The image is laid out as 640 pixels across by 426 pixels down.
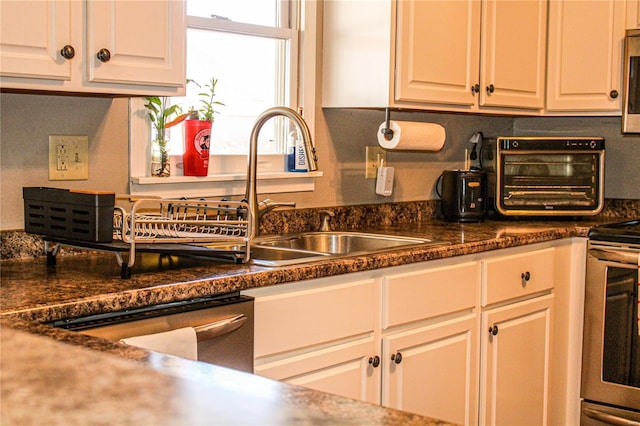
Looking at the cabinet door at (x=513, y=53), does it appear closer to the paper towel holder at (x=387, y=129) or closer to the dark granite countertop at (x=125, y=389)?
the paper towel holder at (x=387, y=129)

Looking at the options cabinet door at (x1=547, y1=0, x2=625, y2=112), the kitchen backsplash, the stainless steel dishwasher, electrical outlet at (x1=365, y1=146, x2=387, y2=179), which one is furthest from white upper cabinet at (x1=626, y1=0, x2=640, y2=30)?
the stainless steel dishwasher

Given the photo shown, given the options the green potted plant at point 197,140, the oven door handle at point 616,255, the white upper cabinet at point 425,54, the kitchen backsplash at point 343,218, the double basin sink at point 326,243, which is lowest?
the oven door handle at point 616,255

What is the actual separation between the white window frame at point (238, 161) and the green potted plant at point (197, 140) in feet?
0.11

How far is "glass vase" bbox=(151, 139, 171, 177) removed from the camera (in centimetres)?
250

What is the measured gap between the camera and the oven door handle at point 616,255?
9.60 ft

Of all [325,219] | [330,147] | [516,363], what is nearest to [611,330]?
[516,363]

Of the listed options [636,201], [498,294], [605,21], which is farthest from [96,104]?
[636,201]

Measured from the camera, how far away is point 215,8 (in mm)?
2754

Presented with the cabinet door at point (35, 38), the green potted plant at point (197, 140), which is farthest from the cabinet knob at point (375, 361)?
the cabinet door at point (35, 38)

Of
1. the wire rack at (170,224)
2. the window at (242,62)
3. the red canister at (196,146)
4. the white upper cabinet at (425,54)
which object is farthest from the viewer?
the white upper cabinet at (425,54)

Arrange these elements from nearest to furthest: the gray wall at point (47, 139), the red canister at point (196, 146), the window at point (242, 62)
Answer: the gray wall at point (47, 139), the red canister at point (196, 146), the window at point (242, 62)

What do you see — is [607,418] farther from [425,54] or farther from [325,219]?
[425,54]

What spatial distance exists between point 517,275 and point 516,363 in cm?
32

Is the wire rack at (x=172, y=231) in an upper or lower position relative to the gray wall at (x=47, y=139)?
lower
